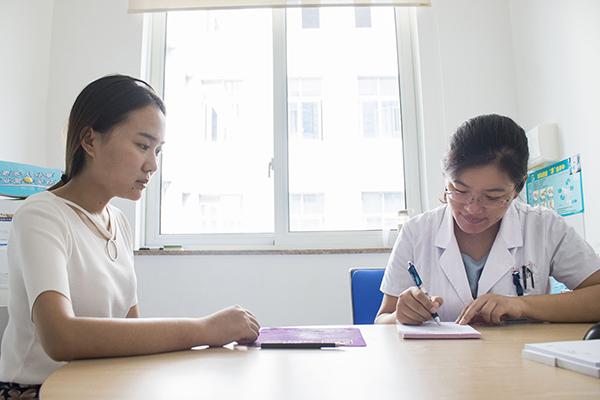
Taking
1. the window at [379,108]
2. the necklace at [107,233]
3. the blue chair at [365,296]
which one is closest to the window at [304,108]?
the window at [379,108]

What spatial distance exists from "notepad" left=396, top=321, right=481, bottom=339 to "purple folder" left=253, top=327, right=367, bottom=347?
99 millimetres

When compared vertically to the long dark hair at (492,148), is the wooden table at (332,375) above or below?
below

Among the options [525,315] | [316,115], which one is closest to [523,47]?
[316,115]

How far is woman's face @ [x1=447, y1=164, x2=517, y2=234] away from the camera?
1.26 meters

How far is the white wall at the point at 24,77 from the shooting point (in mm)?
2318

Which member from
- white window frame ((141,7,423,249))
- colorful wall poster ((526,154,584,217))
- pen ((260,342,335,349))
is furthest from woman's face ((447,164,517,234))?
white window frame ((141,7,423,249))

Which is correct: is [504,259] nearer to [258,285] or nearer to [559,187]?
[559,187]

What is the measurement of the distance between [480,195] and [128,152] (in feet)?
2.97

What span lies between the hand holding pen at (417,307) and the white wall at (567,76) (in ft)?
3.29

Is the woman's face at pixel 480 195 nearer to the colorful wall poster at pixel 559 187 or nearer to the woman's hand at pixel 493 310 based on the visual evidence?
the woman's hand at pixel 493 310

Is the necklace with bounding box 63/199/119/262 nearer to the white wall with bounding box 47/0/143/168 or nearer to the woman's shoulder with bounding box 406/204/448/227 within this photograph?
the woman's shoulder with bounding box 406/204/448/227

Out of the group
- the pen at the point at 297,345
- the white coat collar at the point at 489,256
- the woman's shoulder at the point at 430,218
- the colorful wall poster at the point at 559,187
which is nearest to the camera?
the pen at the point at 297,345

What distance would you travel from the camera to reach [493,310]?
3.59 ft

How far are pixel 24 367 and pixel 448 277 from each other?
41.3 inches
